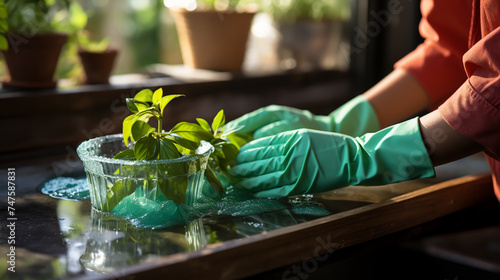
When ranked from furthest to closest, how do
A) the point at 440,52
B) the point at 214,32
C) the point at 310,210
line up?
the point at 214,32
the point at 440,52
the point at 310,210

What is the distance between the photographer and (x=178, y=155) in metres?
0.85

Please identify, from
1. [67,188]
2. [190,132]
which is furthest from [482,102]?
[67,188]

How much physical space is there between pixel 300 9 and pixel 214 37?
351 millimetres

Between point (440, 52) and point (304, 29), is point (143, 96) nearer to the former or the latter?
point (440, 52)

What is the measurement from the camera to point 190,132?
88 centimetres

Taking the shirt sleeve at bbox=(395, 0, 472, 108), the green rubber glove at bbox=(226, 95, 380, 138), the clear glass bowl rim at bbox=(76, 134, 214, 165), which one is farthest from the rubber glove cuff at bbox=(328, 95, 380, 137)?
the clear glass bowl rim at bbox=(76, 134, 214, 165)

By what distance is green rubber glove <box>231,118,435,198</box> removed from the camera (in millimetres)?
922

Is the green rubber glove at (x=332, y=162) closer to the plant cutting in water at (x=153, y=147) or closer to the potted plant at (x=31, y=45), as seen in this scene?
the plant cutting in water at (x=153, y=147)

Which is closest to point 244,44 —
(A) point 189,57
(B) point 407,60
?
(A) point 189,57

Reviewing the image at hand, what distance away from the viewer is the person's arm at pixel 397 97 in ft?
4.02

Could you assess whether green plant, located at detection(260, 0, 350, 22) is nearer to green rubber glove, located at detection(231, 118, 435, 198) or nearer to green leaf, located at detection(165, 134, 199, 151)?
green rubber glove, located at detection(231, 118, 435, 198)

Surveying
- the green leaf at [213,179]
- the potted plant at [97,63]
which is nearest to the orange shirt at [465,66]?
the green leaf at [213,179]

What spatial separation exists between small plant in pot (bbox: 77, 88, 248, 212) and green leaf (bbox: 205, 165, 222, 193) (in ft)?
0.09

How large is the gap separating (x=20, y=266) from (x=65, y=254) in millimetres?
58
